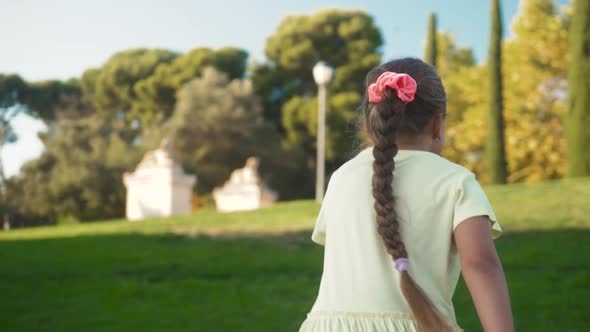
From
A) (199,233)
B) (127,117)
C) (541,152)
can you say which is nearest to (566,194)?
(199,233)

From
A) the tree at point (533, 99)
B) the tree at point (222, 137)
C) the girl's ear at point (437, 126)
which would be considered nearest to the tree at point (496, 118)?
the tree at point (533, 99)

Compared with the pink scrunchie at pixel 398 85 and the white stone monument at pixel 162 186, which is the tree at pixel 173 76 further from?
the pink scrunchie at pixel 398 85

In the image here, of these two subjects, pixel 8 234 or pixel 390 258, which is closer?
pixel 390 258

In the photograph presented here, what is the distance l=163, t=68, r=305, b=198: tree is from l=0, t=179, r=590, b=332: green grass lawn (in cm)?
1660

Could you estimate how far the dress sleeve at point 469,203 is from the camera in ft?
4.42

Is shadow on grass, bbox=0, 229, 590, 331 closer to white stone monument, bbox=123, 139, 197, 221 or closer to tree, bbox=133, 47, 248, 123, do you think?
white stone monument, bbox=123, 139, 197, 221

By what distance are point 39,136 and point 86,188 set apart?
8.84m

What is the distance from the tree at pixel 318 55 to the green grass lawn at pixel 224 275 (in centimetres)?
1978

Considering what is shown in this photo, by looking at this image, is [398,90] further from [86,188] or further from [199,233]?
[86,188]

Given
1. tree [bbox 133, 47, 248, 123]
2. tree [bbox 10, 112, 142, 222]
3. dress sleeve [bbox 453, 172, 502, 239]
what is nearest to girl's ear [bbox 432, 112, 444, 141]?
dress sleeve [bbox 453, 172, 502, 239]

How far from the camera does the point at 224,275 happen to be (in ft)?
22.2

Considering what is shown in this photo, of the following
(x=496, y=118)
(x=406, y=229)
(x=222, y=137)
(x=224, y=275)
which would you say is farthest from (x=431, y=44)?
(x=406, y=229)

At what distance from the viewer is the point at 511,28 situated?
2189 centimetres

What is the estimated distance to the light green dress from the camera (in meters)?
1.41
